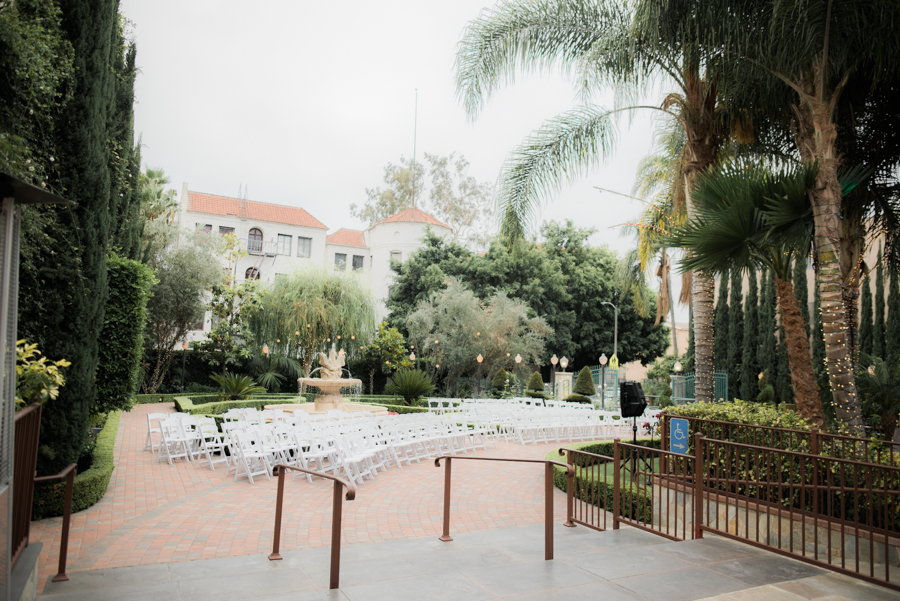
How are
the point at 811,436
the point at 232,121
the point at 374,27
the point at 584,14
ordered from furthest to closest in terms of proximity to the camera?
1. the point at 232,121
2. the point at 374,27
3. the point at 584,14
4. the point at 811,436

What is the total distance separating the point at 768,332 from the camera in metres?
23.5

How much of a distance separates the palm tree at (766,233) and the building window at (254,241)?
37865 mm

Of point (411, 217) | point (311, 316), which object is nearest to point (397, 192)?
point (411, 217)

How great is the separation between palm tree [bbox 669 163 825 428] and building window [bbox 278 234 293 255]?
38.0 metres

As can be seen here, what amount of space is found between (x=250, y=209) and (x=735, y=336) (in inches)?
1326

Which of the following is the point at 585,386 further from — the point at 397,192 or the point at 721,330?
the point at 397,192

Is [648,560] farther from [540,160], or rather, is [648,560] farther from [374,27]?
[374,27]

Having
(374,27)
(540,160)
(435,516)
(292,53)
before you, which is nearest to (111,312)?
(435,516)

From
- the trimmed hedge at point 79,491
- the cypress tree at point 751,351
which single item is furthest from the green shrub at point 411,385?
the trimmed hedge at point 79,491

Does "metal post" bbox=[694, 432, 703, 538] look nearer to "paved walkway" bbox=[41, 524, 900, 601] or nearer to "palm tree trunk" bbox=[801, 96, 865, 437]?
"paved walkway" bbox=[41, 524, 900, 601]

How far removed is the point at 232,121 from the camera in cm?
4794

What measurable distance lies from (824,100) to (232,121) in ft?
153

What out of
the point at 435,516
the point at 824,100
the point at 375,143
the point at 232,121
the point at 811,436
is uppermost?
the point at 375,143

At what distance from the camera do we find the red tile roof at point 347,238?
48.5 m
